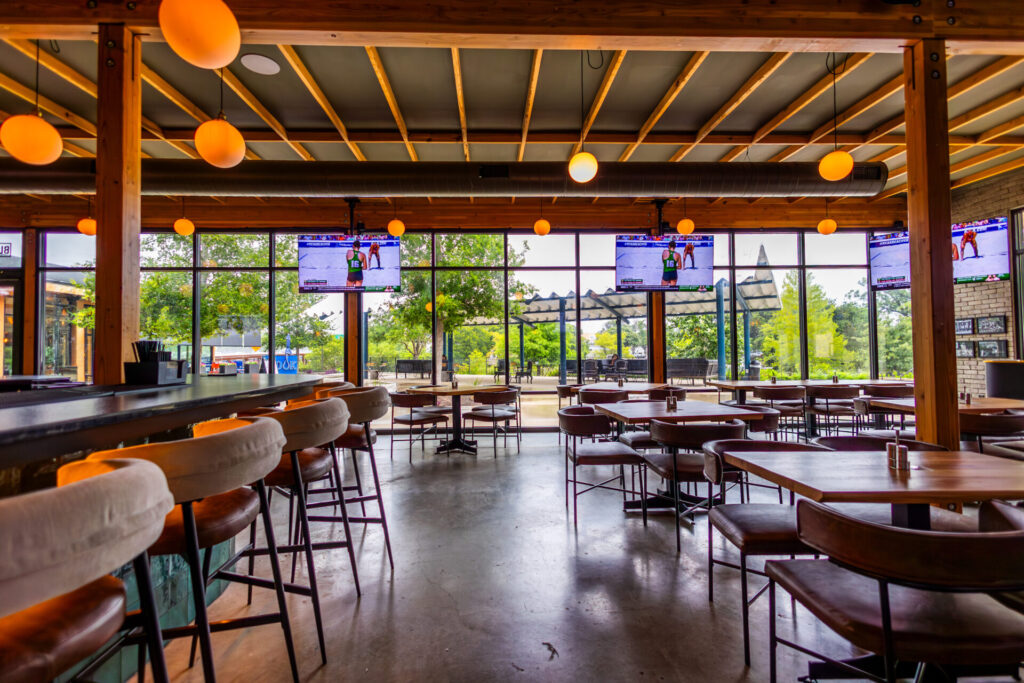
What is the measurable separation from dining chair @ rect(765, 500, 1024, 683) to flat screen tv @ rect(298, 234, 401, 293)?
21.5 feet

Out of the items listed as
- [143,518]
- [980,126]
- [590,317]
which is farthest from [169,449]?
[980,126]

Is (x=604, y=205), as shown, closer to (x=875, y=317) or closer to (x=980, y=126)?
(x=980, y=126)

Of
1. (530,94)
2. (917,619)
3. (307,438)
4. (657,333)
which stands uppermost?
(530,94)

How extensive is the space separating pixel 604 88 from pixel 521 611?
4.30m

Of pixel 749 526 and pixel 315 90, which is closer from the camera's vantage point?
pixel 749 526

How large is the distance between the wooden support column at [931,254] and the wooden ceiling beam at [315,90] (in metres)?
4.61

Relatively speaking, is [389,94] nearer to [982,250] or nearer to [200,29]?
[200,29]

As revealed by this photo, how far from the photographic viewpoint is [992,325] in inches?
263

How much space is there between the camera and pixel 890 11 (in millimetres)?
3051

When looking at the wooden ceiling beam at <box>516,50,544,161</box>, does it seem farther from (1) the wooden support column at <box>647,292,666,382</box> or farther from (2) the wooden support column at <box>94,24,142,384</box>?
(1) the wooden support column at <box>647,292,666,382</box>

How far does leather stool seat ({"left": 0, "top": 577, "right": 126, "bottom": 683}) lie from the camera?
2.64 ft

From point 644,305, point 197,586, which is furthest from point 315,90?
Result: point 644,305

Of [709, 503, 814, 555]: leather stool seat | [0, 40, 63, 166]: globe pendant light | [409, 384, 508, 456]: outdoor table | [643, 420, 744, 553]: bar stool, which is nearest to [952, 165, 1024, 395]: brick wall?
[643, 420, 744, 553]: bar stool

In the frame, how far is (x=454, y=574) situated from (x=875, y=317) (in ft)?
27.9
